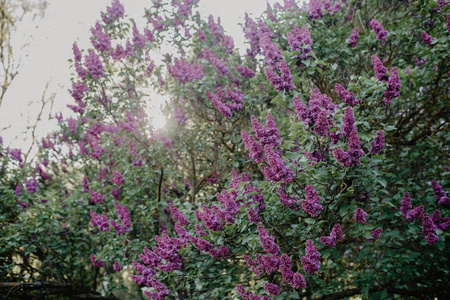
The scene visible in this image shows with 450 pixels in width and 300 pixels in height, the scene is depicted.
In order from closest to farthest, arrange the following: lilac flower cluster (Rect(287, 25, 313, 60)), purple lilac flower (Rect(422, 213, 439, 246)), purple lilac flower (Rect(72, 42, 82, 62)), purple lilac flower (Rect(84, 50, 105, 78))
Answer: purple lilac flower (Rect(422, 213, 439, 246)) < lilac flower cluster (Rect(287, 25, 313, 60)) < purple lilac flower (Rect(84, 50, 105, 78)) < purple lilac flower (Rect(72, 42, 82, 62))

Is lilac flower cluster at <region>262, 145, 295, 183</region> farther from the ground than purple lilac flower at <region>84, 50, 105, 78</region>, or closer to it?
closer to it

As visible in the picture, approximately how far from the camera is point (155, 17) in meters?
6.10

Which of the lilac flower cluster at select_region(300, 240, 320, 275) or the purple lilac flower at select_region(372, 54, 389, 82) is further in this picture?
the purple lilac flower at select_region(372, 54, 389, 82)

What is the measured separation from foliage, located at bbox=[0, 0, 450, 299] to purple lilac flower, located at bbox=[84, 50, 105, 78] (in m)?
0.02

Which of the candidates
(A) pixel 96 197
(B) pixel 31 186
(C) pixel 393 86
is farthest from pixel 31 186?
(C) pixel 393 86

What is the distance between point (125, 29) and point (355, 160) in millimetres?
5005

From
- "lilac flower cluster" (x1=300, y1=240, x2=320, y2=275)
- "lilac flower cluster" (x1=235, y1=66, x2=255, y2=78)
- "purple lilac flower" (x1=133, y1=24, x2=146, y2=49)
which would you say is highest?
"purple lilac flower" (x1=133, y1=24, x2=146, y2=49)

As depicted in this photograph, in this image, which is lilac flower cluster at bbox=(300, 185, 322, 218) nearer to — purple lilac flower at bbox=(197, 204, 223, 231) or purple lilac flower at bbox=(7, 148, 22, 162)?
purple lilac flower at bbox=(197, 204, 223, 231)

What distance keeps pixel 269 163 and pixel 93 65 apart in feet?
11.7

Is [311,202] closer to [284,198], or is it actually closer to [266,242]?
[284,198]

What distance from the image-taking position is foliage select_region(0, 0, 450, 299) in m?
2.50

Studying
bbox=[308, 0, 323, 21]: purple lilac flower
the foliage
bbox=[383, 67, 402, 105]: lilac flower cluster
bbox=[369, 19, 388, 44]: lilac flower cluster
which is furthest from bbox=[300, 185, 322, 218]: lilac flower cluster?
bbox=[308, 0, 323, 21]: purple lilac flower

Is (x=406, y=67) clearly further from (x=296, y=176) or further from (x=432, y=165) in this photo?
(x=296, y=176)

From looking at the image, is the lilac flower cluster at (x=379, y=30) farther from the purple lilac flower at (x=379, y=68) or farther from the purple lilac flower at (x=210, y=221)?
the purple lilac flower at (x=210, y=221)
